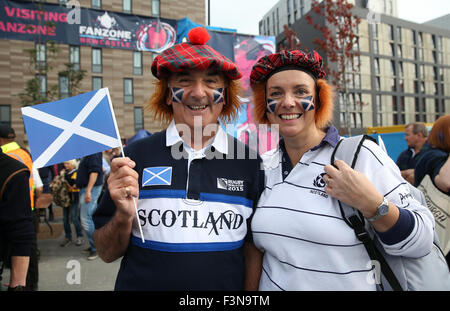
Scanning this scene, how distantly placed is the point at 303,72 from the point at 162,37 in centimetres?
561

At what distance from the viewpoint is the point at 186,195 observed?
58.6 inches

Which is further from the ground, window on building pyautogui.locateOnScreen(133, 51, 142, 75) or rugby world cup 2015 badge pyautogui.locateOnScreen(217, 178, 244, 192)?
window on building pyautogui.locateOnScreen(133, 51, 142, 75)

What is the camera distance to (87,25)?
20.6 feet

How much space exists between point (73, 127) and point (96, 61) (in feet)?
86.4

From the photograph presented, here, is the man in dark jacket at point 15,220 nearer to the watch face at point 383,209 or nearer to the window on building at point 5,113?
the watch face at point 383,209

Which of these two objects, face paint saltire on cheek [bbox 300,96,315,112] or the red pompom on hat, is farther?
the red pompom on hat

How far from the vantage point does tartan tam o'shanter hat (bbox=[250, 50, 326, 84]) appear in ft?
5.36

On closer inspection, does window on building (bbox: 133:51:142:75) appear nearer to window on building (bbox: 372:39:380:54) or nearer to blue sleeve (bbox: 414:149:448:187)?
blue sleeve (bbox: 414:149:448:187)

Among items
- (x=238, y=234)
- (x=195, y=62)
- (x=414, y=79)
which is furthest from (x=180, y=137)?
(x=414, y=79)

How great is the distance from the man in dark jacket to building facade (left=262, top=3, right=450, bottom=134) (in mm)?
36024

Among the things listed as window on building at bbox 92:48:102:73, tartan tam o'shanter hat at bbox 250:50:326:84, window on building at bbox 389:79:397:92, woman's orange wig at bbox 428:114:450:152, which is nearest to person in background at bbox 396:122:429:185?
woman's orange wig at bbox 428:114:450:152

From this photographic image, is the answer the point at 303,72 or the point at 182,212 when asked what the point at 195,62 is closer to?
the point at 303,72

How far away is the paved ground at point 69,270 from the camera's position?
3.87 m

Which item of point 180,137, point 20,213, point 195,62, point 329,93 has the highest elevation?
point 195,62
